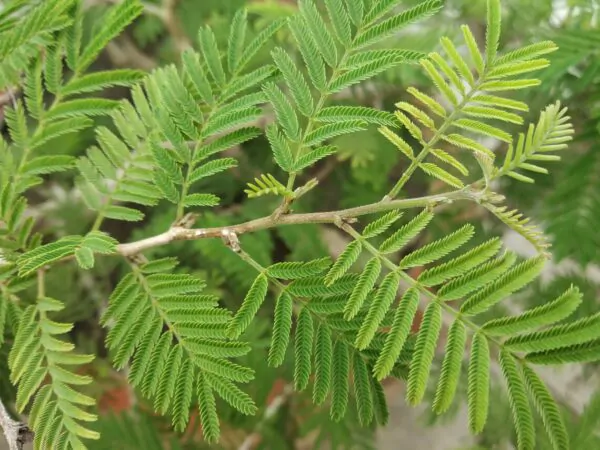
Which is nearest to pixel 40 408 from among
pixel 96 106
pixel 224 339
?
pixel 224 339

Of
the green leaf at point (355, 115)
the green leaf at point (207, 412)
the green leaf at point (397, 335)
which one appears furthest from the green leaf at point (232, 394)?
the green leaf at point (355, 115)

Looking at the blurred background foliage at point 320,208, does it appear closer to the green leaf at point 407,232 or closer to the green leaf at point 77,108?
the green leaf at point 77,108

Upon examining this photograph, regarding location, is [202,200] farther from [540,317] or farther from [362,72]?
[540,317]

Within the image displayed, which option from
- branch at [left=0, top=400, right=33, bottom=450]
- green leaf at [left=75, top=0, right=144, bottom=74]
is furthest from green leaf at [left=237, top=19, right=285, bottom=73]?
branch at [left=0, top=400, right=33, bottom=450]

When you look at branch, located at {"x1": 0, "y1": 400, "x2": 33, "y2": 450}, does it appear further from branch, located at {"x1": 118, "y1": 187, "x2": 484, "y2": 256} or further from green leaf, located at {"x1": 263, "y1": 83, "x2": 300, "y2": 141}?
green leaf, located at {"x1": 263, "y1": 83, "x2": 300, "y2": 141}

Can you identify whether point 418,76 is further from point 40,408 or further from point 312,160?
point 40,408
